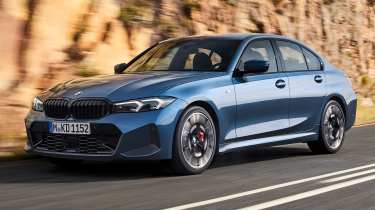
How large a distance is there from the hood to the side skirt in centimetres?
78

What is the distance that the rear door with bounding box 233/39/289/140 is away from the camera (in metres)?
8.41

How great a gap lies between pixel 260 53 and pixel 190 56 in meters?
0.89

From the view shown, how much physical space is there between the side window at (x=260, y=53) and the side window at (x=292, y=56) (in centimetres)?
21

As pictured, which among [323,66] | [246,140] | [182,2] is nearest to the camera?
[246,140]

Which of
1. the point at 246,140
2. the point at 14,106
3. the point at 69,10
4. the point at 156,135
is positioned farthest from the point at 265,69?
the point at 69,10

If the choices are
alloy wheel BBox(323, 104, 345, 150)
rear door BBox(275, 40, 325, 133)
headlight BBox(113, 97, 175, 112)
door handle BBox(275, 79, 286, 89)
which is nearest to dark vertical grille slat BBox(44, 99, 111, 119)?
headlight BBox(113, 97, 175, 112)

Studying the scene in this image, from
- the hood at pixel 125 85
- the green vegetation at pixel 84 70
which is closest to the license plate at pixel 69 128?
the hood at pixel 125 85

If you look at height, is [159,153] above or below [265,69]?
below

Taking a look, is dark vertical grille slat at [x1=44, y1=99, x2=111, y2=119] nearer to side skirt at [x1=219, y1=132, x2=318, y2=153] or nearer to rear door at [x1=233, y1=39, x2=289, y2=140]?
side skirt at [x1=219, y1=132, x2=318, y2=153]

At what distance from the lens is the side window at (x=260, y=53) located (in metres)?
8.85

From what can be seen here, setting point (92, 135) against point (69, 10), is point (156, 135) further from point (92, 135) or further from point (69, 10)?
point (69, 10)

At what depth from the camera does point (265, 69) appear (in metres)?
8.59

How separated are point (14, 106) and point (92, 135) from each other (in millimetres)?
3424

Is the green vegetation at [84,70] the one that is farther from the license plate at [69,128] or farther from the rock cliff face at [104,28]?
the license plate at [69,128]
